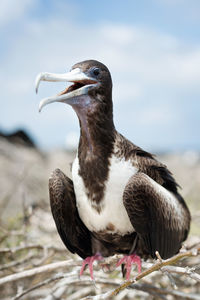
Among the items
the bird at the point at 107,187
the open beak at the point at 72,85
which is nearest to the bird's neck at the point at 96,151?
the bird at the point at 107,187

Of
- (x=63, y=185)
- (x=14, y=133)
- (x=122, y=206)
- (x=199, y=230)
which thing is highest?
(x=14, y=133)

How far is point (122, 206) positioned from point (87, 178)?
0.24 meters

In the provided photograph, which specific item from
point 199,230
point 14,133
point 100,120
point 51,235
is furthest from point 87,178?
point 14,133

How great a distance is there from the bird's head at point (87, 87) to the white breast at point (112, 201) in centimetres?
30

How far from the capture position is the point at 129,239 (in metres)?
2.50

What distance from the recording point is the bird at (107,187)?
7.38 ft

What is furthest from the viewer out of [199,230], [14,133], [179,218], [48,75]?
[14,133]

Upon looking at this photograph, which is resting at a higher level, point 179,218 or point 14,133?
point 14,133

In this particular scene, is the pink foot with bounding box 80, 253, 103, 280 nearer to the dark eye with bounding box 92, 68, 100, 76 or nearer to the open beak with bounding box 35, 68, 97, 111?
the open beak with bounding box 35, 68, 97, 111

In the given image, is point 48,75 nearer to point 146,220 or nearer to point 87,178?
point 87,178

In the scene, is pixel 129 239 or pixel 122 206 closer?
pixel 122 206

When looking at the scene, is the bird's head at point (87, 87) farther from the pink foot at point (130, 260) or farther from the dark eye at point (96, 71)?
the pink foot at point (130, 260)

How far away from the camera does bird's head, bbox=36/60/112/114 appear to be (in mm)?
2180

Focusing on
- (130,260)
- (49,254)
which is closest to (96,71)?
(130,260)
